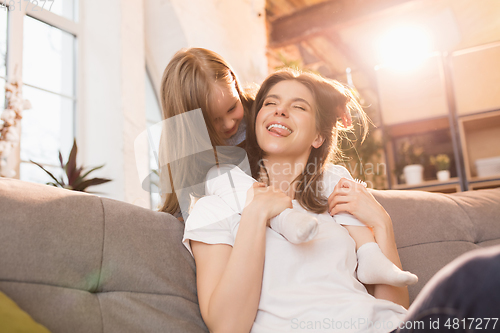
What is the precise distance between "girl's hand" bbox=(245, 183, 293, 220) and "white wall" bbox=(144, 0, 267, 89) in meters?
2.75

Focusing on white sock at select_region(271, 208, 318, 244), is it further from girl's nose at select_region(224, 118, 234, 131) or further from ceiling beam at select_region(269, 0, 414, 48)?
ceiling beam at select_region(269, 0, 414, 48)

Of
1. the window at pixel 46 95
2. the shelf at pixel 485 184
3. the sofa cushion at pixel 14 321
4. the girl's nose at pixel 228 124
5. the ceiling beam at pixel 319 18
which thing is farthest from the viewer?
the ceiling beam at pixel 319 18

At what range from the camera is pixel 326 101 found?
55.1 inches

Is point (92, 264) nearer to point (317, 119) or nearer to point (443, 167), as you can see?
point (317, 119)

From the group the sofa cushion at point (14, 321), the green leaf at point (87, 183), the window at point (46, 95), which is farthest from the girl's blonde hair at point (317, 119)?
the window at point (46, 95)

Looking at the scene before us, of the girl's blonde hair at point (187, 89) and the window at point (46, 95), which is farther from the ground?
the window at point (46, 95)

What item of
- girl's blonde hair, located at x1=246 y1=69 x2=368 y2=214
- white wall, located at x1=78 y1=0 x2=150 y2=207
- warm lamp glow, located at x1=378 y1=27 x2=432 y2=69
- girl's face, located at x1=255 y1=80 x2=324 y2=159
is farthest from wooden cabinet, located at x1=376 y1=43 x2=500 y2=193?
girl's face, located at x1=255 y1=80 x2=324 y2=159

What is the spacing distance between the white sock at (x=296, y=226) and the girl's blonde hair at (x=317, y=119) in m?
0.30

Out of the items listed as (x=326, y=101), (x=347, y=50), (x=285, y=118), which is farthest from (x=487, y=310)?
(x=347, y=50)

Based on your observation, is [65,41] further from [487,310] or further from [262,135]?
[487,310]

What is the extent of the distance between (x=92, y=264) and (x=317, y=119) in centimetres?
86

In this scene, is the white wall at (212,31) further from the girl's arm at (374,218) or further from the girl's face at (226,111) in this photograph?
the girl's arm at (374,218)

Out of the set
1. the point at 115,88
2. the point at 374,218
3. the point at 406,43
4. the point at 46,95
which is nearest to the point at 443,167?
the point at 406,43

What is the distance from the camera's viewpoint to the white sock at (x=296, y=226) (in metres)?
0.89
